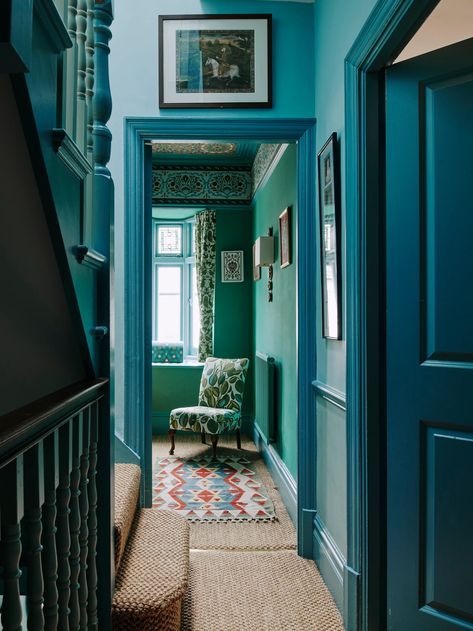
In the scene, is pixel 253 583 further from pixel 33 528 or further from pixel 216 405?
pixel 216 405

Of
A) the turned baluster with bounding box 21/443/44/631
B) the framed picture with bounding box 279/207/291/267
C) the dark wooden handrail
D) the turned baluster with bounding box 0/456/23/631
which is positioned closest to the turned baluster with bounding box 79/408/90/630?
the dark wooden handrail

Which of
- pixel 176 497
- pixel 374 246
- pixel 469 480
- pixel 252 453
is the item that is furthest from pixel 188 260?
pixel 469 480

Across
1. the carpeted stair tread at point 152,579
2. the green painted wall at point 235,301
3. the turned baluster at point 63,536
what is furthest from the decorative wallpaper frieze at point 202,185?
the turned baluster at point 63,536

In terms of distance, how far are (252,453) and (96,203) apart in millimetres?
3902

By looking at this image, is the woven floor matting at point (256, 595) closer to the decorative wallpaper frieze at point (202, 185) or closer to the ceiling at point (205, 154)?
the ceiling at point (205, 154)

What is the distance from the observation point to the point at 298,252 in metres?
2.92

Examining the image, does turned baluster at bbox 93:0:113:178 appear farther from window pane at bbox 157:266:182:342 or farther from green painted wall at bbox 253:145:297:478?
window pane at bbox 157:266:182:342

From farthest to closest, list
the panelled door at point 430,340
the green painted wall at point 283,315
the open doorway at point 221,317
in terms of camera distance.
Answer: the open doorway at point 221,317 < the green painted wall at point 283,315 < the panelled door at point 430,340

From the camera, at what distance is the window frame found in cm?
644

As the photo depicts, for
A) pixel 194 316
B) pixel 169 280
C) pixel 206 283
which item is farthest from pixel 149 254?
pixel 169 280

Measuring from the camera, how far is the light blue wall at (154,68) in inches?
114

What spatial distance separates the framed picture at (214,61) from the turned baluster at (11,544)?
2.41 m

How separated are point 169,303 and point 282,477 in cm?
317

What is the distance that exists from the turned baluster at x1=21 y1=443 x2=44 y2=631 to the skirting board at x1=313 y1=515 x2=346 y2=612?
1.53 metres
